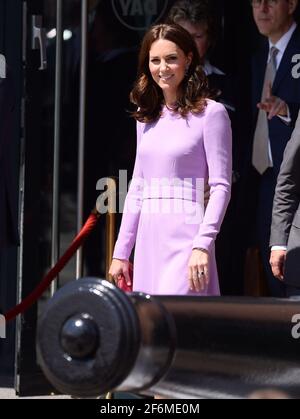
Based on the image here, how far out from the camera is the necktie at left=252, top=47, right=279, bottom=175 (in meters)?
6.87

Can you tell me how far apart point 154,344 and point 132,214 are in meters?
2.02

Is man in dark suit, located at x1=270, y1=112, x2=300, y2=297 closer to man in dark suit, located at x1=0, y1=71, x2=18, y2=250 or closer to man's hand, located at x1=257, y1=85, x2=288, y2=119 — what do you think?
man in dark suit, located at x1=0, y1=71, x2=18, y2=250

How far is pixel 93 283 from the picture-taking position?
3023 mm

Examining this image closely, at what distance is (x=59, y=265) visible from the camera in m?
6.42

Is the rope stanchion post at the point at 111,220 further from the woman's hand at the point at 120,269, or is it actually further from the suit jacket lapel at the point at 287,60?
the woman's hand at the point at 120,269

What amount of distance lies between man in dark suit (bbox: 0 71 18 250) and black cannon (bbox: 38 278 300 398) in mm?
3066

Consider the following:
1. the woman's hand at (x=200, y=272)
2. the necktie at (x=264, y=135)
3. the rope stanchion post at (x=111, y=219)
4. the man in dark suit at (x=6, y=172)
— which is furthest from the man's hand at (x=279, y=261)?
the necktie at (x=264, y=135)

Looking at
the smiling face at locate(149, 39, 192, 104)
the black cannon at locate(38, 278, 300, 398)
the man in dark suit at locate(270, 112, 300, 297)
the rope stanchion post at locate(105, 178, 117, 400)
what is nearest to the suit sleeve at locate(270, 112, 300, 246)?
the man in dark suit at locate(270, 112, 300, 297)

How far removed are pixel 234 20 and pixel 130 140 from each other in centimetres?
84

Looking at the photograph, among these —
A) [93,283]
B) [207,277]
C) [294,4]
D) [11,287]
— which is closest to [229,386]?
[93,283]

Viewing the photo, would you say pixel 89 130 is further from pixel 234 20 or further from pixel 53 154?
pixel 234 20

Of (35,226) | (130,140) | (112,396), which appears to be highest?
(130,140)

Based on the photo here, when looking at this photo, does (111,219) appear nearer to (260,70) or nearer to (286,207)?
(260,70)

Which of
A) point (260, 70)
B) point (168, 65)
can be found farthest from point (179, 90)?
point (260, 70)
